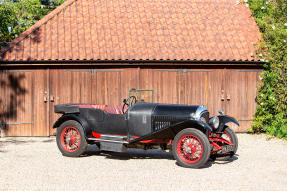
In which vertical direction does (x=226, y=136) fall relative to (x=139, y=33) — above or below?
below

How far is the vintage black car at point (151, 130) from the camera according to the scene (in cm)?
712

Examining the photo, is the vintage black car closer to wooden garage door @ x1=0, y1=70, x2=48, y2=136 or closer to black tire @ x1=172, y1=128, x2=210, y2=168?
black tire @ x1=172, y1=128, x2=210, y2=168

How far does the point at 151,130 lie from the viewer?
7762 millimetres

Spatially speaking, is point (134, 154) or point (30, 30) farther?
point (30, 30)

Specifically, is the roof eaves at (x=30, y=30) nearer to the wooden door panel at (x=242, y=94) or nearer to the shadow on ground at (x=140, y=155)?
the shadow on ground at (x=140, y=155)

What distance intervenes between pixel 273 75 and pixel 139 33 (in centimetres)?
508

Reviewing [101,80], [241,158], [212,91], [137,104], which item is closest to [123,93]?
[101,80]

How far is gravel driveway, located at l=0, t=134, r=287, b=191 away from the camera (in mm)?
5691

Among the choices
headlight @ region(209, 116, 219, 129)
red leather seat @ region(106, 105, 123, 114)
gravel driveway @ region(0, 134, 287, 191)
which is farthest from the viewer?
red leather seat @ region(106, 105, 123, 114)

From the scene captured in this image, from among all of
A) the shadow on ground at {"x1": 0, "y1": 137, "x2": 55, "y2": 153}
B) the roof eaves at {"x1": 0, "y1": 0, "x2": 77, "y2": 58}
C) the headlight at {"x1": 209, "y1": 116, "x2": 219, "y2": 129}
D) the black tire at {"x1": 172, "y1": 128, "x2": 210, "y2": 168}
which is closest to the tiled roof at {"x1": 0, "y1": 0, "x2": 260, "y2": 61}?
the roof eaves at {"x1": 0, "y1": 0, "x2": 77, "y2": 58}

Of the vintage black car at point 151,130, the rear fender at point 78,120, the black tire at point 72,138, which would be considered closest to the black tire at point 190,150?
the vintage black car at point 151,130

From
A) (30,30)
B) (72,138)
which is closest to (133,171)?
(72,138)

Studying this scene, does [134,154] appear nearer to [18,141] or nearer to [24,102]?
A: [18,141]

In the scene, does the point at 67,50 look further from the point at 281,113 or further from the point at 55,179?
the point at 281,113
